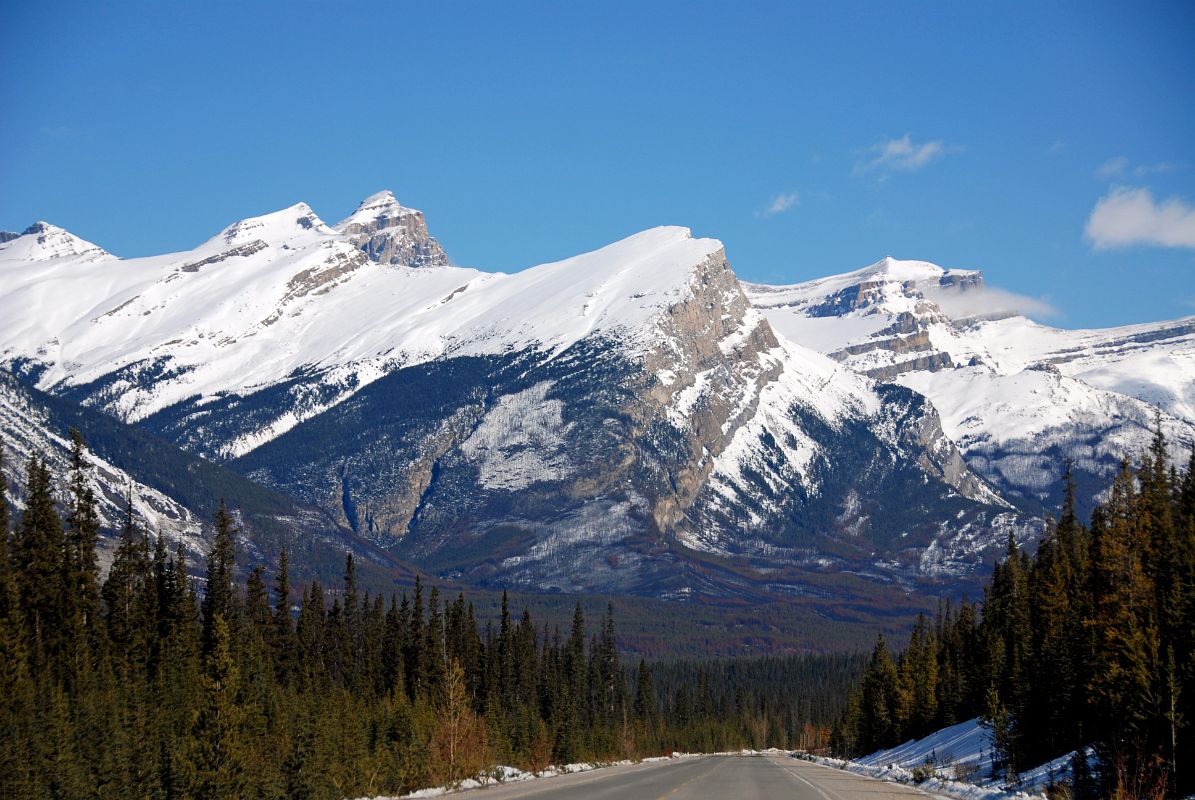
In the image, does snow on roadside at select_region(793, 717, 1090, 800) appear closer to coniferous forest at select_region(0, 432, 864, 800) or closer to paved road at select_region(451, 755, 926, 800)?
paved road at select_region(451, 755, 926, 800)

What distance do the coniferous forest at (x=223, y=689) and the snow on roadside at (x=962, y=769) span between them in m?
25.4

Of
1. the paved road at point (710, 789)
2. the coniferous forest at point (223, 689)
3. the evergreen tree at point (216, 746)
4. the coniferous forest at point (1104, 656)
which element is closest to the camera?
the coniferous forest at point (1104, 656)

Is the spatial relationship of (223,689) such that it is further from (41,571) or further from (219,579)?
(219,579)

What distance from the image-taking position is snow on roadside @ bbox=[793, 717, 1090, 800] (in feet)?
207

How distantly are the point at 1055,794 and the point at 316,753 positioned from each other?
1255 inches

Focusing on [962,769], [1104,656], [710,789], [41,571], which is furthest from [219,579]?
[1104,656]

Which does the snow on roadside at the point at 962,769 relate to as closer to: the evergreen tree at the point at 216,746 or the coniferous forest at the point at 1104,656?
the coniferous forest at the point at 1104,656

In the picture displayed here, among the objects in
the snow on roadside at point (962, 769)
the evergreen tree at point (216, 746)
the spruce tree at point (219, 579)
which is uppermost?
the spruce tree at point (219, 579)

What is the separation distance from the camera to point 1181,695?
2324 inches

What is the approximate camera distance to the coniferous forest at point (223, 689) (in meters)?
63.0

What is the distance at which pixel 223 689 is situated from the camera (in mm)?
58938

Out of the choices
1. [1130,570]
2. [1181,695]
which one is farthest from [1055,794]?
[1130,570]

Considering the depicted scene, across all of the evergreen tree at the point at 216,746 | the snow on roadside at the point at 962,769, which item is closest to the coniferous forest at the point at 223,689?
the evergreen tree at the point at 216,746

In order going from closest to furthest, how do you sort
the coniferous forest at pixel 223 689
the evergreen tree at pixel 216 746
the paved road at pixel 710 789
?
the evergreen tree at pixel 216 746, the paved road at pixel 710 789, the coniferous forest at pixel 223 689
